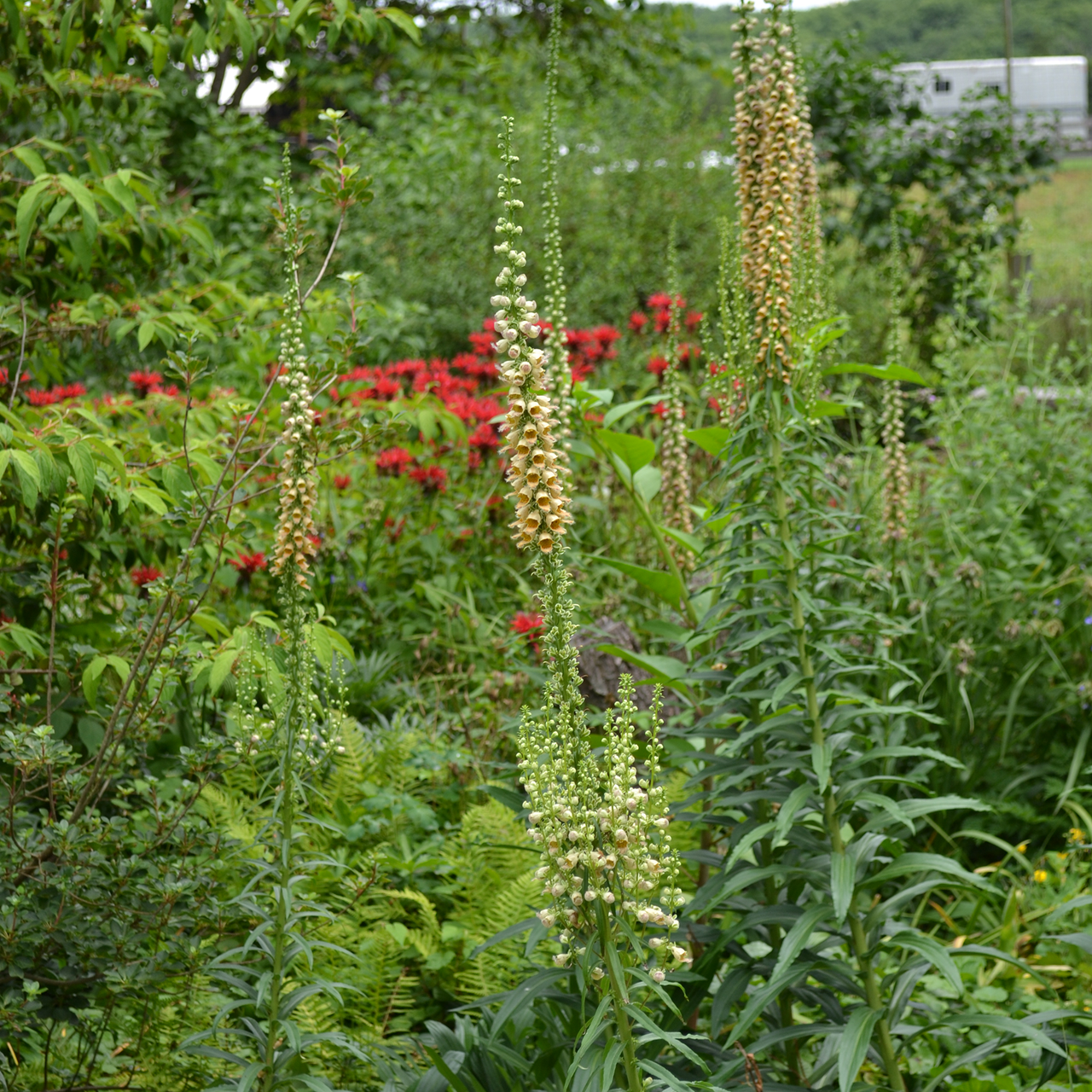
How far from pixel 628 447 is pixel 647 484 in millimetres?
233

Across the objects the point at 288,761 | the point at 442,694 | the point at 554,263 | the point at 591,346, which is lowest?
the point at 442,694

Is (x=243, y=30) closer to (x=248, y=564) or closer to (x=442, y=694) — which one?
(x=248, y=564)

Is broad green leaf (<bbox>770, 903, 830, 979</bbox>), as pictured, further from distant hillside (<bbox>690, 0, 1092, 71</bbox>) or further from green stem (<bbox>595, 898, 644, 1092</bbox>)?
distant hillside (<bbox>690, 0, 1092, 71</bbox>)

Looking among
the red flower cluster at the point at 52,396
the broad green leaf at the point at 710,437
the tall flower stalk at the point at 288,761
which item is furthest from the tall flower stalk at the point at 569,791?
the red flower cluster at the point at 52,396

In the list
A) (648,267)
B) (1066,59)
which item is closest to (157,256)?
(648,267)

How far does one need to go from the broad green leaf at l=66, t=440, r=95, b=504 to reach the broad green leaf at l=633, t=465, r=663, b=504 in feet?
5.17

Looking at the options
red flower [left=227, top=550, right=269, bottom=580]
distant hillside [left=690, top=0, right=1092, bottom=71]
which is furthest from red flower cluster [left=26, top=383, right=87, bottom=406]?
distant hillside [left=690, top=0, right=1092, bottom=71]

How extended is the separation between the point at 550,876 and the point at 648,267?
7942 mm

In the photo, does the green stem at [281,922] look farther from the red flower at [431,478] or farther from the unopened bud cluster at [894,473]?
the red flower at [431,478]

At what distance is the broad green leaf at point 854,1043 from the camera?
216cm

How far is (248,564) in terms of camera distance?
4.47m

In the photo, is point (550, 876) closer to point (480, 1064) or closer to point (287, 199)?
point (480, 1064)

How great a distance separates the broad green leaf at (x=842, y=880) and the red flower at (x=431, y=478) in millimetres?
3139

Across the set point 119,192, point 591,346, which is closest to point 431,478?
point 591,346
